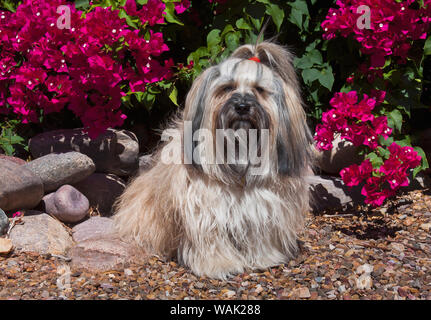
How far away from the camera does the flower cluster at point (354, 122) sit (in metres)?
4.01

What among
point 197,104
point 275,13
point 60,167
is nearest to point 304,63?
point 275,13

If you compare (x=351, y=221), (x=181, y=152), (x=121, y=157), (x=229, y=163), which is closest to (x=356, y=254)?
(x=351, y=221)

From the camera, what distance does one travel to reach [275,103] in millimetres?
3219

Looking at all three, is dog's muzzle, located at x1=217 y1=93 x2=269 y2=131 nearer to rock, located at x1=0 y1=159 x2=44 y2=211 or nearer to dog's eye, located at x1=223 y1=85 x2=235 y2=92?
dog's eye, located at x1=223 y1=85 x2=235 y2=92

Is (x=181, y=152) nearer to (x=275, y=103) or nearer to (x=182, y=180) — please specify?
(x=182, y=180)

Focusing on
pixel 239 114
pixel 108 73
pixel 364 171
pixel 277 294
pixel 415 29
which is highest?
pixel 415 29

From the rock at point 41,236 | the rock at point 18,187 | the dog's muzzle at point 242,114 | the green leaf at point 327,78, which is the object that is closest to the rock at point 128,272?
the rock at point 41,236

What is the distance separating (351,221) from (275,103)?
1649 mm

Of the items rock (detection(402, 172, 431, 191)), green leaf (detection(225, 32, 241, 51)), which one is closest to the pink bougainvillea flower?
green leaf (detection(225, 32, 241, 51))

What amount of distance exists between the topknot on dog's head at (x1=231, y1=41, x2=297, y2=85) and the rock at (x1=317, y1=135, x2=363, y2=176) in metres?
1.49

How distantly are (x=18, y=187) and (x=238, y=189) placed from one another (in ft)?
5.25

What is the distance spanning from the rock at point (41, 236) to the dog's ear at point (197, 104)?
115 centimetres

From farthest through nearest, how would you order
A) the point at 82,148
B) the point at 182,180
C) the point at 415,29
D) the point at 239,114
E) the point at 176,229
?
the point at 82,148
the point at 415,29
the point at 176,229
the point at 182,180
the point at 239,114

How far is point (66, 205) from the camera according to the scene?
4059 mm
